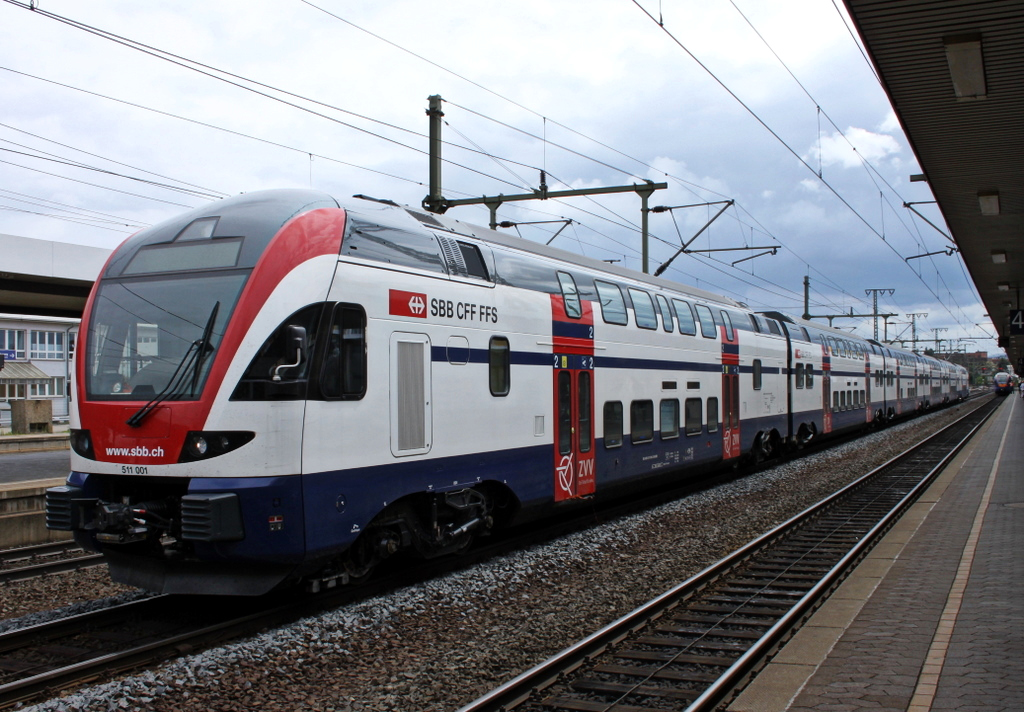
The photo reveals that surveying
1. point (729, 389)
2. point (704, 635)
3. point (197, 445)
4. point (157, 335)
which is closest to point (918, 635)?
point (704, 635)

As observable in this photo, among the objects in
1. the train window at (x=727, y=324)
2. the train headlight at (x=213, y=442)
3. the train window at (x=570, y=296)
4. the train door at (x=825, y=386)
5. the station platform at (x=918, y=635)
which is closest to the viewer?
the station platform at (x=918, y=635)

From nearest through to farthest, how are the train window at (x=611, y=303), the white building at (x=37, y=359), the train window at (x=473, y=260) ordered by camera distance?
1. the train window at (x=473, y=260)
2. the train window at (x=611, y=303)
3. the white building at (x=37, y=359)

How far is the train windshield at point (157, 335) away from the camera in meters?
6.94

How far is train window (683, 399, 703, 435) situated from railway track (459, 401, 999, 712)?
3124mm

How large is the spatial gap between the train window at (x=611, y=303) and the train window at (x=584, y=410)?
1.10 meters

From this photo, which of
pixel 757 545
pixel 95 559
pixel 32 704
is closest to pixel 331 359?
pixel 32 704

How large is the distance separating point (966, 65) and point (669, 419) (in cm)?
701

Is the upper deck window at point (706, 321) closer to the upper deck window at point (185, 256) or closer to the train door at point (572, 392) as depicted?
the train door at point (572, 392)

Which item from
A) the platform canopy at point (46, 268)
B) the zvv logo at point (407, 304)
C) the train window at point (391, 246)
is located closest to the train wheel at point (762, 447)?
the train window at point (391, 246)

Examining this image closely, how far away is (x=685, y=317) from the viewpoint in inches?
591

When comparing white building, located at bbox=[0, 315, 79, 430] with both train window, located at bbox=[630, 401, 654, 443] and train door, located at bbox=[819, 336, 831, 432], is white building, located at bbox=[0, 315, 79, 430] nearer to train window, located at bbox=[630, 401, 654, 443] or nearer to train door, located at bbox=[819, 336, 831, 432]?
train door, located at bbox=[819, 336, 831, 432]

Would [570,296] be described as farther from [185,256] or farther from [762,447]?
[762,447]

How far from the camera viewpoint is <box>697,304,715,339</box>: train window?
15.7 metres

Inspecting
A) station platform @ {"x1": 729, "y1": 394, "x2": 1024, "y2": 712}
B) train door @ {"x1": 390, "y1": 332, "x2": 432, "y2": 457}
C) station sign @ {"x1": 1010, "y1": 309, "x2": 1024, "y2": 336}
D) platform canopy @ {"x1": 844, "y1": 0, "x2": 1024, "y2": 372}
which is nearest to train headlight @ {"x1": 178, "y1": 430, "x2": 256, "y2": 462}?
train door @ {"x1": 390, "y1": 332, "x2": 432, "y2": 457}
